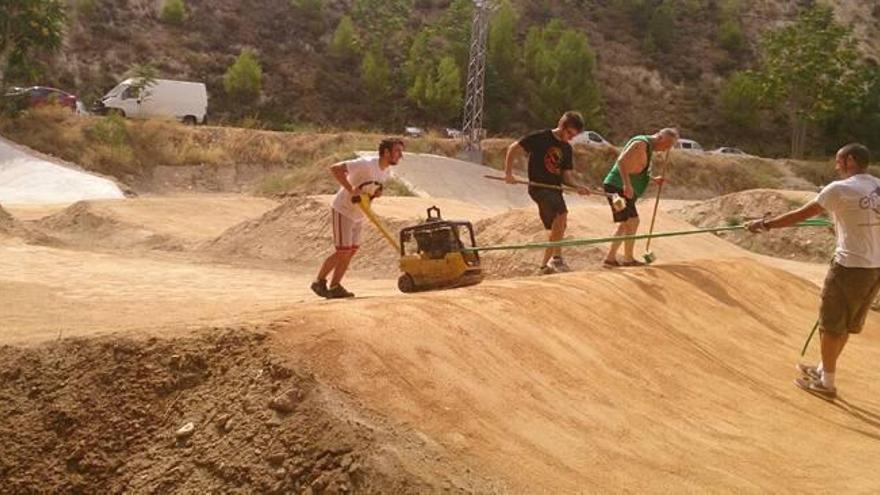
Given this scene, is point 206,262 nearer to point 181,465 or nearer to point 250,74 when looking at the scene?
point 181,465

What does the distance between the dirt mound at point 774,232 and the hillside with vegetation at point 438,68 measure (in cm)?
2583

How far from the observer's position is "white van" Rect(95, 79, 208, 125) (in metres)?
36.2

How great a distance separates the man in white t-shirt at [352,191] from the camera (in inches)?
313

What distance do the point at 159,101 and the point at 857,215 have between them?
34435 mm

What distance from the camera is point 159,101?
37500 mm

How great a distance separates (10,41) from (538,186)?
2719 cm

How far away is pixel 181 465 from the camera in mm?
4641

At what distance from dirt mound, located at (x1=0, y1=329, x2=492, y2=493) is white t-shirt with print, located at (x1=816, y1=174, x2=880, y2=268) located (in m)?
3.95

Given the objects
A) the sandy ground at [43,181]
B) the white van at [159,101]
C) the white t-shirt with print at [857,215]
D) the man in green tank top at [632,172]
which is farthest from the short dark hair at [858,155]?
the white van at [159,101]

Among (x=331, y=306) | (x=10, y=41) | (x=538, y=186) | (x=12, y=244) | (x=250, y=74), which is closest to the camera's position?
(x=331, y=306)

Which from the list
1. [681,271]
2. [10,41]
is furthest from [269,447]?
[10,41]

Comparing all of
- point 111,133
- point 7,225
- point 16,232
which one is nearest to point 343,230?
point 16,232

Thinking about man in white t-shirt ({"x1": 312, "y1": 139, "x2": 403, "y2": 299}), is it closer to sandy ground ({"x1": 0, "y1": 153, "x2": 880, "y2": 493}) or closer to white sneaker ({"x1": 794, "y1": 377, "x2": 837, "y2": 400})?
sandy ground ({"x1": 0, "y1": 153, "x2": 880, "y2": 493})

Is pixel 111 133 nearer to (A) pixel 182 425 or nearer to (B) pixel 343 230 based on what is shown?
(B) pixel 343 230
